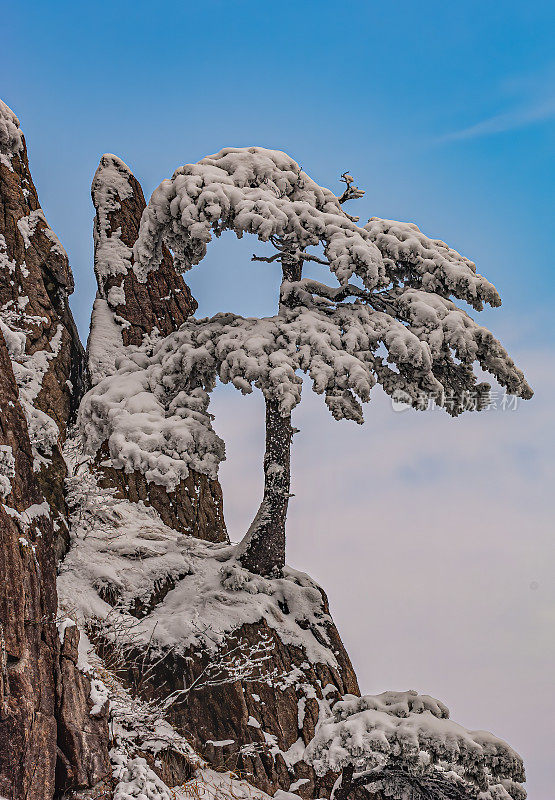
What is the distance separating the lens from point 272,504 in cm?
1191

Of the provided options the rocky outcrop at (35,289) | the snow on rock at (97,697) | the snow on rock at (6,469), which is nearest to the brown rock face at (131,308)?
the rocky outcrop at (35,289)

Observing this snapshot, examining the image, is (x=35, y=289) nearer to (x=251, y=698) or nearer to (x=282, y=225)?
(x=282, y=225)

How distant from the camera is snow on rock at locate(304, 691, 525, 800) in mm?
8484

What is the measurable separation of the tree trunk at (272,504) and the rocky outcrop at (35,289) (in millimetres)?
4383

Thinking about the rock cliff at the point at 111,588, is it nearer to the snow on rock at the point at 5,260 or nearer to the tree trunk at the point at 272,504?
the snow on rock at the point at 5,260

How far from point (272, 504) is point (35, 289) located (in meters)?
7.10

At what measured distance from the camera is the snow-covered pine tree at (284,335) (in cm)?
1030

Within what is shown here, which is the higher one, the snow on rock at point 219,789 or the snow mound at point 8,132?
the snow mound at point 8,132

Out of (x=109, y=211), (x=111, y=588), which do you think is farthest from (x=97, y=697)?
(x=109, y=211)

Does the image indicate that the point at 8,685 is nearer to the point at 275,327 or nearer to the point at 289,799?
the point at 289,799

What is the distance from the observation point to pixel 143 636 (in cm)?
1030

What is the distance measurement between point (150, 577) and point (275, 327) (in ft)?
14.6

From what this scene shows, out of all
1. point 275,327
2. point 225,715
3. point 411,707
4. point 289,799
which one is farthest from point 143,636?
point 275,327

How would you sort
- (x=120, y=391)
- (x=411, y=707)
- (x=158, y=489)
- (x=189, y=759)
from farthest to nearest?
1. (x=158, y=489)
2. (x=120, y=391)
3. (x=411, y=707)
4. (x=189, y=759)
